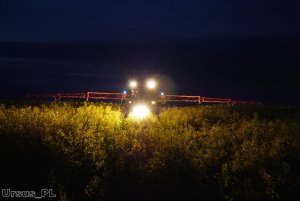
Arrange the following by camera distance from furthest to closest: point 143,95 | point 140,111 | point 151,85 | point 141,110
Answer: point 151,85
point 143,95
point 141,110
point 140,111

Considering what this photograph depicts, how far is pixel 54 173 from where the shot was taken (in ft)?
32.4

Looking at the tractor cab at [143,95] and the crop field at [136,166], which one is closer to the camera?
the crop field at [136,166]

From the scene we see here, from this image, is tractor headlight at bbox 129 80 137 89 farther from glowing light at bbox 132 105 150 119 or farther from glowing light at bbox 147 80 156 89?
glowing light at bbox 132 105 150 119

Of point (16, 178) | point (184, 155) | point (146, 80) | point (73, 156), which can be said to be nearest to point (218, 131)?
point (184, 155)

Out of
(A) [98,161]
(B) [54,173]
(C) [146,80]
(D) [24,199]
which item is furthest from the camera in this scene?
(C) [146,80]

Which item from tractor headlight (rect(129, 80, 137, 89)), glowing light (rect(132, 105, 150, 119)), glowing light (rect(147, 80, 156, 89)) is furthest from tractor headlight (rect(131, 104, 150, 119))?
tractor headlight (rect(129, 80, 137, 89))

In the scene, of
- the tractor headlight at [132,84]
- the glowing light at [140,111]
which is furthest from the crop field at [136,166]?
the tractor headlight at [132,84]

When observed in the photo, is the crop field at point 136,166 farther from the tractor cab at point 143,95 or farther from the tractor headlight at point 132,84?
the tractor headlight at point 132,84

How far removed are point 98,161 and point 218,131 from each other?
4769 mm

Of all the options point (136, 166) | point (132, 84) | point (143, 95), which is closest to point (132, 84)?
point (132, 84)

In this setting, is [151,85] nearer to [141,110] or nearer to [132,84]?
[132,84]

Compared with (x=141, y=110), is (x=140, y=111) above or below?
below

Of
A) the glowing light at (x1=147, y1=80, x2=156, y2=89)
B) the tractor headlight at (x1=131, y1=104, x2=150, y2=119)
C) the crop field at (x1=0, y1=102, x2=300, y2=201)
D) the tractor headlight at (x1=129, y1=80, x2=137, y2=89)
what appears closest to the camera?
the crop field at (x1=0, y1=102, x2=300, y2=201)

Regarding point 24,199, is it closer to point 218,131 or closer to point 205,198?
point 205,198
